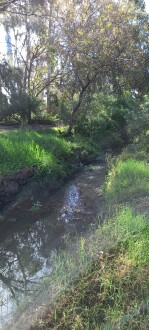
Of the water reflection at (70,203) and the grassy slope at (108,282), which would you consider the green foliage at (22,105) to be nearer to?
the water reflection at (70,203)

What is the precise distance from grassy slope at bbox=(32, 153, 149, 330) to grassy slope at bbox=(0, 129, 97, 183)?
3.72 metres

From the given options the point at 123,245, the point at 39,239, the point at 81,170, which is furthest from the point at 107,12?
the point at 123,245

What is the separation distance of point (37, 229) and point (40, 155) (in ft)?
9.79

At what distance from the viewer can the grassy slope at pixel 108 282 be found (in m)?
3.60

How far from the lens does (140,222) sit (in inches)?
203

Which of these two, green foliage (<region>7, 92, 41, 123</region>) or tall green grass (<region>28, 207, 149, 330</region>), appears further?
green foliage (<region>7, 92, 41, 123</region>)

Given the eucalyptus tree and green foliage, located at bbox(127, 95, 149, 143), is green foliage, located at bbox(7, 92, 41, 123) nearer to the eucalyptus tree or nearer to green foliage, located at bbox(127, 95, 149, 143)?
the eucalyptus tree

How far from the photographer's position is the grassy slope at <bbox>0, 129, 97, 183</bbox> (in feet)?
28.9

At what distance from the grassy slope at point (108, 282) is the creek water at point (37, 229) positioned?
21.6 inches

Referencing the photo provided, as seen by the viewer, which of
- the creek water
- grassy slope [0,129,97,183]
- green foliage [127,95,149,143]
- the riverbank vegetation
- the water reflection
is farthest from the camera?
green foliage [127,95,149,143]

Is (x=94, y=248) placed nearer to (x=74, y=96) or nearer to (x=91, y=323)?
(x=91, y=323)

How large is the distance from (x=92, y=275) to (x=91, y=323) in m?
0.74

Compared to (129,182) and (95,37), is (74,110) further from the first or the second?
(129,182)

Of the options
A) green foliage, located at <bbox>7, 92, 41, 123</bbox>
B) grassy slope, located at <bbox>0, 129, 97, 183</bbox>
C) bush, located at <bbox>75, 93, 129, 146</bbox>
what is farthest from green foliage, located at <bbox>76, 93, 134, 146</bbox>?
grassy slope, located at <bbox>0, 129, 97, 183</bbox>
